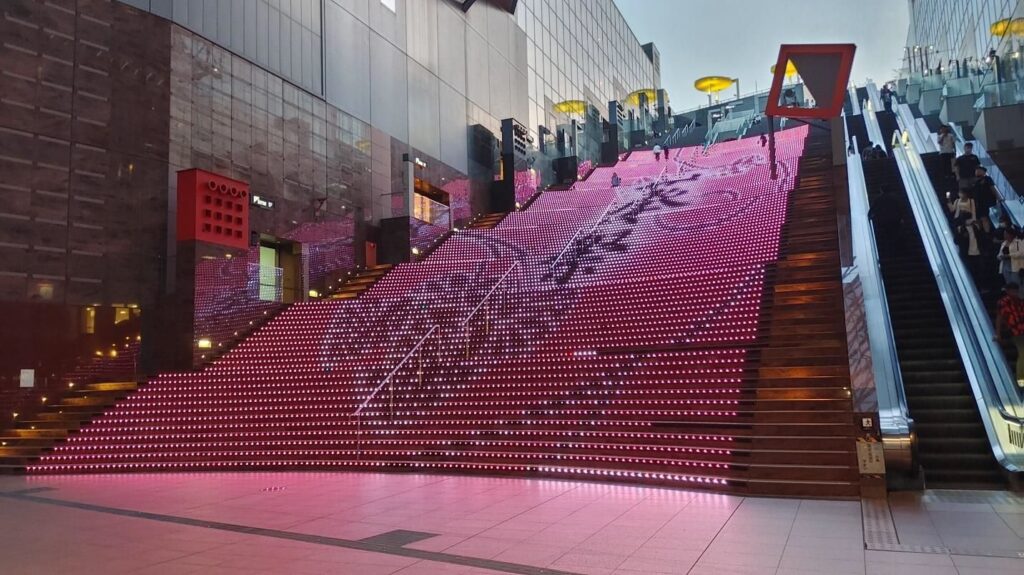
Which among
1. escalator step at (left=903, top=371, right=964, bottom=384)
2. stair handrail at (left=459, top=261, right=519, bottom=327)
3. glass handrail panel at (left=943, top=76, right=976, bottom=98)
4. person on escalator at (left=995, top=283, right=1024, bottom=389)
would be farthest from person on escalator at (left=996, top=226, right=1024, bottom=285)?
glass handrail panel at (left=943, top=76, right=976, bottom=98)

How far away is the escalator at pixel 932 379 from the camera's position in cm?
771

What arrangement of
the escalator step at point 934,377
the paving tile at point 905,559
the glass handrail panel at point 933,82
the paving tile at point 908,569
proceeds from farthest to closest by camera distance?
the glass handrail panel at point 933,82 → the escalator step at point 934,377 → the paving tile at point 905,559 → the paving tile at point 908,569

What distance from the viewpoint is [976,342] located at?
29.0ft

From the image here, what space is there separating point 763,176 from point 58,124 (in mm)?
17637

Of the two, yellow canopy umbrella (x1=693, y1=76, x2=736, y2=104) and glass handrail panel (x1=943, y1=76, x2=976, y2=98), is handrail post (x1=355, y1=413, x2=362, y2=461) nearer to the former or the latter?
glass handrail panel (x1=943, y1=76, x2=976, y2=98)

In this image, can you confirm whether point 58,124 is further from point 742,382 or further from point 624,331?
point 742,382

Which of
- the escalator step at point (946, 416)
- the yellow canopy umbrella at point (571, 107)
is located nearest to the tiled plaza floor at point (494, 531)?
the escalator step at point (946, 416)

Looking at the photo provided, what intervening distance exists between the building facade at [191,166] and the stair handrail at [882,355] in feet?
36.5

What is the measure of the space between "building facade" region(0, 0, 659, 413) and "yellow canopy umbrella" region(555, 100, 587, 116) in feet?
42.9

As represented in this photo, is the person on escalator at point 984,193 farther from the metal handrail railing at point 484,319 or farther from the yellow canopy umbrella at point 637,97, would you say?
the yellow canopy umbrella at point 637,97

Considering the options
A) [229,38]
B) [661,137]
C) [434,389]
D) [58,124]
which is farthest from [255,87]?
[661,137]

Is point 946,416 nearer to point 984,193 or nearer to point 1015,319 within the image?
point 1015,319

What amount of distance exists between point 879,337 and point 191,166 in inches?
522

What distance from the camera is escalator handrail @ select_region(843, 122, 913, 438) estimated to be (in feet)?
24.5
